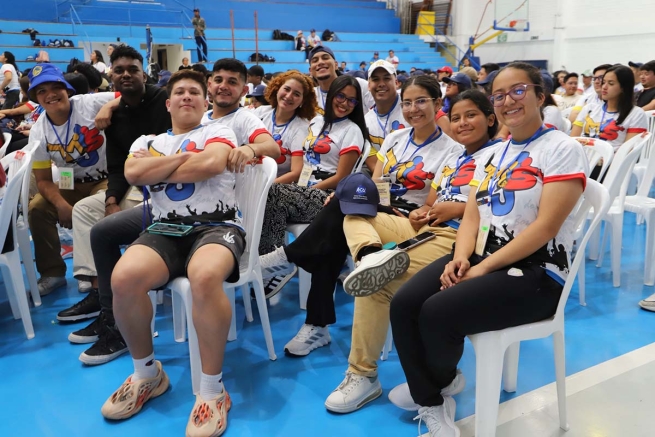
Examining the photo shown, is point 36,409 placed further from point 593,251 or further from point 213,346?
point 593,251

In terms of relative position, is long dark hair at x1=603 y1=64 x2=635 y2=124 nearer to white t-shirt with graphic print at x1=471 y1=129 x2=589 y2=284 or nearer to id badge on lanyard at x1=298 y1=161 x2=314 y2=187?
id badge on lanyard at x1=298 y1=161 x2=314 y2=187

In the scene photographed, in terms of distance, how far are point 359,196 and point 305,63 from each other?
13.4 metres

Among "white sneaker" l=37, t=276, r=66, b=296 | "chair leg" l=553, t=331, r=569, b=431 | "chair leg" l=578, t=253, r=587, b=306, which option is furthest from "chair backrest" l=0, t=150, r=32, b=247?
"chair leg" l=578, t=253, r=587, b=306

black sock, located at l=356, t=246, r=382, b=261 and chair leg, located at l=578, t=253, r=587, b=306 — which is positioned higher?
black sock, located at l=356, t=246, r=382, b=261

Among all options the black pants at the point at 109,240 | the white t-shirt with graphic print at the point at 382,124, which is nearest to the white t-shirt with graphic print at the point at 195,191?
the black pants at the point at 109,240

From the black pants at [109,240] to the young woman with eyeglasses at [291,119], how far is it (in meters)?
0.95

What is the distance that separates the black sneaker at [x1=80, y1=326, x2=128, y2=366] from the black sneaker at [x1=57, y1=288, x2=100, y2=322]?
0.45m

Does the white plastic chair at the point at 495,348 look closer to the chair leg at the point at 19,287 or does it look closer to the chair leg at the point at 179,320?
the chair leg at the point at 179,320

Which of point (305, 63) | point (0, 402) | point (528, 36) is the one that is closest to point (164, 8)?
point (305, 63)

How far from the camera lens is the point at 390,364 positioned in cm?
251

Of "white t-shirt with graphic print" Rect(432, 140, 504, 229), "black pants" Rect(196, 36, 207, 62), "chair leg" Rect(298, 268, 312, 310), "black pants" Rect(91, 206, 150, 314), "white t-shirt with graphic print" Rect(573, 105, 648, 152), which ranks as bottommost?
"chair leg" Rect(298, 268, 312, 310)

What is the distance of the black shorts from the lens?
A: 7.16 ft

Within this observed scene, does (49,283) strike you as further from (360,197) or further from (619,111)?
(619,111)

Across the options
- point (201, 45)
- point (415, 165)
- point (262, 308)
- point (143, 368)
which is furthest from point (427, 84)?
point (201, 45)
